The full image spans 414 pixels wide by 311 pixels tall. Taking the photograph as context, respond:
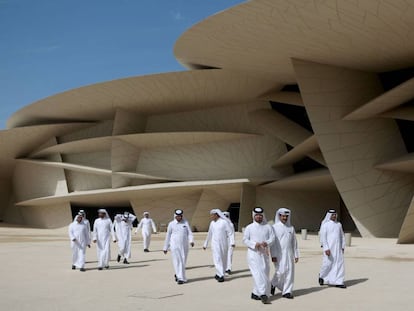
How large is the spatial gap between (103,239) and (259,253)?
17.7 ft

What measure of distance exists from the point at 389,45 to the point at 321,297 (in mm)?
13419

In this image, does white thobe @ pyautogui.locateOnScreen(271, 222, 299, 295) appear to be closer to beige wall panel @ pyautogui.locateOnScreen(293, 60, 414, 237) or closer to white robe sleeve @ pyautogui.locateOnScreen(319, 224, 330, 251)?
white robe sleeve @ pyautogui.locateOnScreen(319, 224, 330, 251)

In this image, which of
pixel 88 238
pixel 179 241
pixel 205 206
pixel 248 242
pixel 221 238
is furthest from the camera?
pixel 205 206

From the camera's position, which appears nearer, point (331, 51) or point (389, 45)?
point (389, 45)

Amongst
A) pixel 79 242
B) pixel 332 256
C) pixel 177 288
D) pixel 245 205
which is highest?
pixel 245 205

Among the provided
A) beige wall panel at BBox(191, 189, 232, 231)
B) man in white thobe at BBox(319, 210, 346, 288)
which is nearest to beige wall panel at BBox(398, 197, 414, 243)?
man in white thobe at BBox(319, 210, 346, 288)

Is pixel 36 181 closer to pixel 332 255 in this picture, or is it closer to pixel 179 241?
pixel 179 241

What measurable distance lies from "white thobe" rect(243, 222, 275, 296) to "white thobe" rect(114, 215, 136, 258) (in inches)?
245

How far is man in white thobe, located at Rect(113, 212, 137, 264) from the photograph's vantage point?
1316 centimetres

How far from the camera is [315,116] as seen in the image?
70.3ft

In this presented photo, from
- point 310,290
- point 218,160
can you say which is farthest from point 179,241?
point 218,160

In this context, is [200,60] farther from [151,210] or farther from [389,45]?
[151,210]

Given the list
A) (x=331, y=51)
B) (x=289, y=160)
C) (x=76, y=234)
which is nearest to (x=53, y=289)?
(x=76, y=234)

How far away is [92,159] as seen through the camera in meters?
34.9
